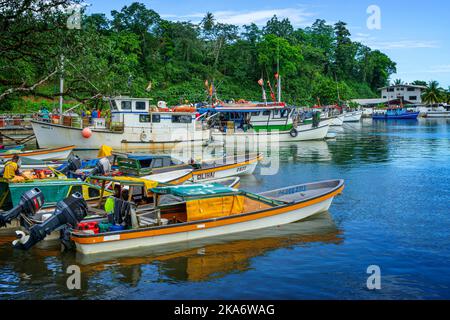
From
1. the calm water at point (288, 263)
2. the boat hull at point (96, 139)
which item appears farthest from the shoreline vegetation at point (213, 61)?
the calm water at point (288, 263)

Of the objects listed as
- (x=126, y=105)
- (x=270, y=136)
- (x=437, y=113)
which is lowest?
(x=270, y=136)

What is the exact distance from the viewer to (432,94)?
401ft

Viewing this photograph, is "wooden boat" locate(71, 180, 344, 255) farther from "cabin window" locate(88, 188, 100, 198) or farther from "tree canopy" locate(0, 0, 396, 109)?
"tree canopy" locate(0, 0, 396, 109)

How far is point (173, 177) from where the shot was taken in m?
22.4

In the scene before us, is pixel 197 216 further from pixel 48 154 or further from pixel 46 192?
pixel 48 154

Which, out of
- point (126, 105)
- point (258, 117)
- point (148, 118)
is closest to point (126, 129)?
point (126, 105)

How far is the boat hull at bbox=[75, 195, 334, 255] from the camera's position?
1430 cm

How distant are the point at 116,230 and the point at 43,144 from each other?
2778 centimetres

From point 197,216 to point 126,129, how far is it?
2616cm

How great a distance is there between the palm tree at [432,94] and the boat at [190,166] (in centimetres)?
10614

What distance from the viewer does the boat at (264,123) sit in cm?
4866

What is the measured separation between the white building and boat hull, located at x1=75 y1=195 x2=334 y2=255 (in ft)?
372
